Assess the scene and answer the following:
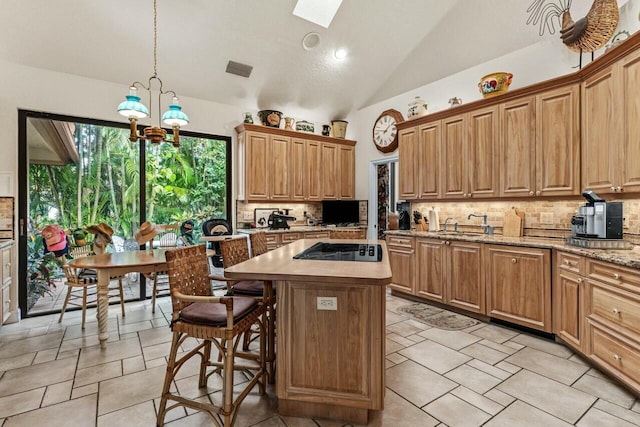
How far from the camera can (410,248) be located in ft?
13.8

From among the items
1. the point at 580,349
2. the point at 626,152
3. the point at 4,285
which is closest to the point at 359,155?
the point at 626,152

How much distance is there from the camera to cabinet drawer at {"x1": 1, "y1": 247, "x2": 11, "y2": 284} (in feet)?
10.5

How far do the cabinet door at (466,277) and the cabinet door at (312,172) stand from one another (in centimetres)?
254

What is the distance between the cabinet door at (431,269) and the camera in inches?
→ 151

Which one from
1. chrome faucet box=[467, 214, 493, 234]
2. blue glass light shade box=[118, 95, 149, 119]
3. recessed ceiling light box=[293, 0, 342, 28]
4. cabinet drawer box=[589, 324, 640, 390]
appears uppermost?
recessed ceiling light box=[293, 0, 342, 28]

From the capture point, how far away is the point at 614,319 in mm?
2242

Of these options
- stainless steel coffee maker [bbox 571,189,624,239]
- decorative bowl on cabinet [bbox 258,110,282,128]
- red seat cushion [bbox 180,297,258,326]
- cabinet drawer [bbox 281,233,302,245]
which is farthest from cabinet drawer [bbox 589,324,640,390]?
decorative bowl on cabinet [bbox 258,110,282,128]

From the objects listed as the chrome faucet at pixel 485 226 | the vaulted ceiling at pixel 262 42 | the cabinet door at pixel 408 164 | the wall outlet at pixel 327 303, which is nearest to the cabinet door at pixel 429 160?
the cabinet door at pixel 408 164

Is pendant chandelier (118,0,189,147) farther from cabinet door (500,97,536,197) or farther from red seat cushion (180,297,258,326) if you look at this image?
cabinet door (500,97,536,197)

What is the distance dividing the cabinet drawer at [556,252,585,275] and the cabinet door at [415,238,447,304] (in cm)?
116

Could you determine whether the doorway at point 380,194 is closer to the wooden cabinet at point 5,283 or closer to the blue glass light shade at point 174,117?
the blue glass light shade at point 174,117

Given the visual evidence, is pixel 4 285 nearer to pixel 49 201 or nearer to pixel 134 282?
pixel 49 201

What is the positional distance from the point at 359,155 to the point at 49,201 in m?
4.62

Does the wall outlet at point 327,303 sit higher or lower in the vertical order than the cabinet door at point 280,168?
lower
